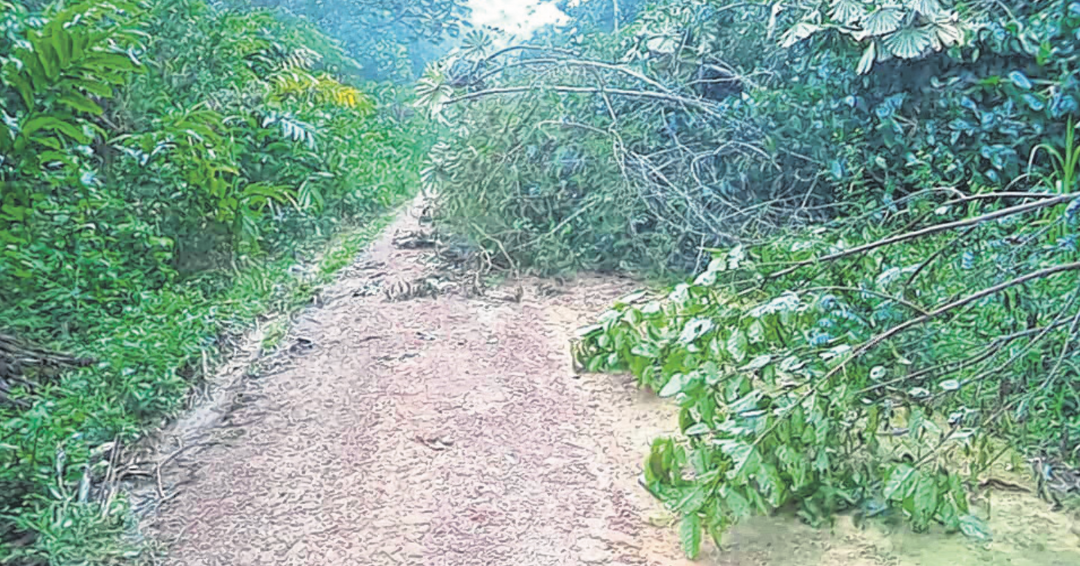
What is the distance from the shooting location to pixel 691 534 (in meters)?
1.48

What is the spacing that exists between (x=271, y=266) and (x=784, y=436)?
320cm

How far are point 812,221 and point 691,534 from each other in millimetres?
2318

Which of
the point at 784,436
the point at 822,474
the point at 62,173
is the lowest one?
the point at 822,474

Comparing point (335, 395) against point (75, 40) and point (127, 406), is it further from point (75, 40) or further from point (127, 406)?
point (75, 40)

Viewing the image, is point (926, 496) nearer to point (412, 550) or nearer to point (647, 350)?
point (647, 350)

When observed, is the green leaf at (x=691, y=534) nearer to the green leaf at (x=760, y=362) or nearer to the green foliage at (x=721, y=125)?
the green leaf at (x=760, y=362)

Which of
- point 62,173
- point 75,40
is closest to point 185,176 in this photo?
point 62,173

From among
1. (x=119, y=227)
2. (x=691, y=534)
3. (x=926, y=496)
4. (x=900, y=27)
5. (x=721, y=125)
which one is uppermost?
(x=900, y=27)

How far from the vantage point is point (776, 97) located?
345 cm

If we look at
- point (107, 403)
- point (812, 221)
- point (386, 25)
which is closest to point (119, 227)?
point (107, 403)

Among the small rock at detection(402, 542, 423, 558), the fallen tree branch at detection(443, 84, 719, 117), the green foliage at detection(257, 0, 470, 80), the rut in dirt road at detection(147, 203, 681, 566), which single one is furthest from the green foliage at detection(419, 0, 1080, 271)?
the green foliage at detection(257, 0, 470, 80)

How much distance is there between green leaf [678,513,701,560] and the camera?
1472 millimetres

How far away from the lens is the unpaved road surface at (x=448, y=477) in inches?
62.8

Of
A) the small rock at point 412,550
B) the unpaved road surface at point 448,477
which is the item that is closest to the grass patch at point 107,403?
the unpaved road surface at point 448,477
